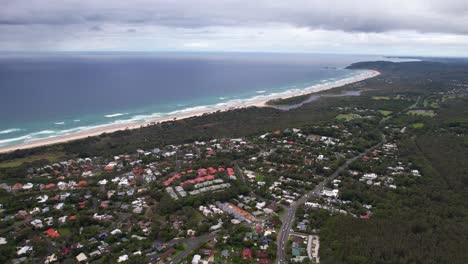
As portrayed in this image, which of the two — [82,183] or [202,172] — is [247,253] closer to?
[202,172]

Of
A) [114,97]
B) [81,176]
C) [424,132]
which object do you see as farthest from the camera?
[114,97]

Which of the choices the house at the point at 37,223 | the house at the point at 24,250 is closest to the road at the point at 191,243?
the house at the point at 24,250

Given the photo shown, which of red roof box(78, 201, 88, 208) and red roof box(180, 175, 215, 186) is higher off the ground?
red roof box(180, 175, 215, 186)

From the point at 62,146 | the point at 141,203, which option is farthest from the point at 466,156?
the point at 62,146

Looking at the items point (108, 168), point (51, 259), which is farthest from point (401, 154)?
point (51, 259)

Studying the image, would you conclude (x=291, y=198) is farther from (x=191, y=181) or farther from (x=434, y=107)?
(x=434, y=107)

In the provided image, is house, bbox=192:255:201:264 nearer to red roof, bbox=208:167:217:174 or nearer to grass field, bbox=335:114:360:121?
red roof, bbox=208:167:217:174

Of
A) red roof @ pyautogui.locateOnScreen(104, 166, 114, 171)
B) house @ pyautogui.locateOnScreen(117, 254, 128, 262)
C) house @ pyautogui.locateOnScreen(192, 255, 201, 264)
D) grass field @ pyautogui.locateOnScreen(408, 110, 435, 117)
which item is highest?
grass field @ pyautogui.locateOnScreen(408, 110, 435, 117)

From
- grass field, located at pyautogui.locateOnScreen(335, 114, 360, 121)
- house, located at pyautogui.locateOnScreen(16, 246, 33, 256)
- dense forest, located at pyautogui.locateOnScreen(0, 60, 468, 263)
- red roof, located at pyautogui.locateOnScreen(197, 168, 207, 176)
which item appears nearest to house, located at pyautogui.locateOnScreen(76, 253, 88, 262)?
house, located at pyautogui.locateOnScreen(16, 246, 33, 256)

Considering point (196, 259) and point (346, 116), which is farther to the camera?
point (346, 116)

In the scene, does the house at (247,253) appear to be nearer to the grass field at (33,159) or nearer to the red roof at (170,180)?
the red roof at (170,180)

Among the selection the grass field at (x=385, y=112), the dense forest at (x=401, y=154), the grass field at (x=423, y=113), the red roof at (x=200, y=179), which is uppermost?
the grass field at (x=423, y=113)
